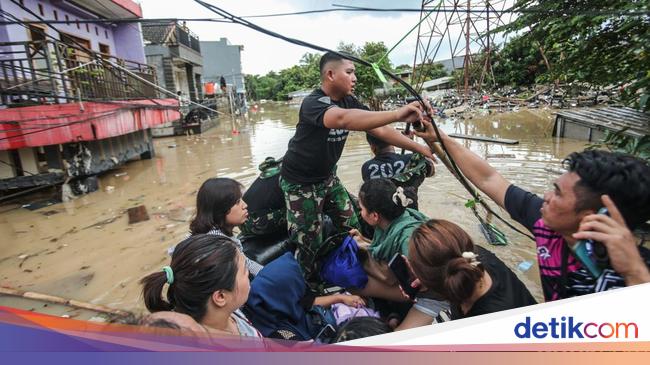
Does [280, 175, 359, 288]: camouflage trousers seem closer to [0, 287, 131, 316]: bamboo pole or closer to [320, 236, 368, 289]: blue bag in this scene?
[320, 236, 368, 289]: blue bag

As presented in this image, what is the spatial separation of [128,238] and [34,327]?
176 inches

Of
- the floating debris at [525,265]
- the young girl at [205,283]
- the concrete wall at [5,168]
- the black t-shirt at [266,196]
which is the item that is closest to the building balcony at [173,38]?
the concrete wall at [5,168]

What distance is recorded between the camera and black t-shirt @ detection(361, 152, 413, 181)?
3160 millimetres

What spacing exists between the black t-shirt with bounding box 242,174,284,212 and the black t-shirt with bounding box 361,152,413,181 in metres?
0.74

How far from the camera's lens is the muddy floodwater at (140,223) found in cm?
388

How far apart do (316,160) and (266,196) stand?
652mm

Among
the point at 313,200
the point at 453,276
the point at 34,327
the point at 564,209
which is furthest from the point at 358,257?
the point at 34,327

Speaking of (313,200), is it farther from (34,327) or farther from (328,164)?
(34,327)

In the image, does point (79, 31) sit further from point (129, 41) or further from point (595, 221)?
point (595, 221)

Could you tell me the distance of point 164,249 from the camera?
459cm

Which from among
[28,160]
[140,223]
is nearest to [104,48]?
[28,160]

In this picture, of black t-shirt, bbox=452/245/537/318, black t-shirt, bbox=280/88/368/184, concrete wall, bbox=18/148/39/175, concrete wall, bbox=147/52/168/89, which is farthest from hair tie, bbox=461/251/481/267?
concrete wall, bbox=147/52/168/89

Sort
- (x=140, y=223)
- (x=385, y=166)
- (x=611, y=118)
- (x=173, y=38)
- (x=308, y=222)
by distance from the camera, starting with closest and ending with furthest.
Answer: (x=308, y=222)
(x=385, y=166)
(x=140, y=223)
(x=611, y=118)
(x=173, y=38)

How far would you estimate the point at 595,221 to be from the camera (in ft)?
3.75
